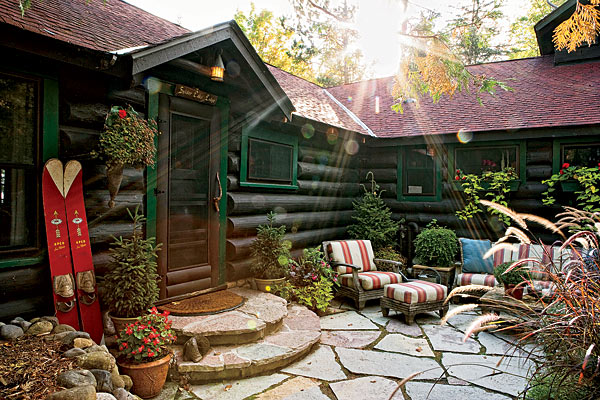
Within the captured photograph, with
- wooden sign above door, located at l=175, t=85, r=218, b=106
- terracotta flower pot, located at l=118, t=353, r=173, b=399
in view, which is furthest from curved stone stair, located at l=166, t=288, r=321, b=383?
wooden sign above door, located at l=175, t=85, r=218, b=106

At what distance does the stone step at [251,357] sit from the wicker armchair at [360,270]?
5.59 ft

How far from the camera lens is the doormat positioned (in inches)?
167

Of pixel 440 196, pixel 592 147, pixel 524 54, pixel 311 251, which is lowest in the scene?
pixel 311 251

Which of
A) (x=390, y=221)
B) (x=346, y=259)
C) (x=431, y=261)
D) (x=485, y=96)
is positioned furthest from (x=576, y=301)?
(x=485, y=96)

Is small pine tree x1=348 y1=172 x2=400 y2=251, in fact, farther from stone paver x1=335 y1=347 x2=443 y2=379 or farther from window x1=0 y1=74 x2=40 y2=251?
window x1=0 y1=74 x2=40 y2=251

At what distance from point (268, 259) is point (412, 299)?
6.70 feet

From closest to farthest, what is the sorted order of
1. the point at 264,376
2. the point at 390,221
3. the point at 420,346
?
1. the point at 264,376
2. the point at 420,346
3. the point at 390,221

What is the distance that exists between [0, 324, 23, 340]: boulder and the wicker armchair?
4.19 m

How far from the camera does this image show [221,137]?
5227mm

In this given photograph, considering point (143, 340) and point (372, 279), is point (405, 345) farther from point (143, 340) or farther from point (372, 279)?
point (143, 340)

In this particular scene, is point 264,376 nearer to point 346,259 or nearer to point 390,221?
point 346,259

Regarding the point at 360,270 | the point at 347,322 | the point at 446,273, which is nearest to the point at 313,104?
the point at 360,270

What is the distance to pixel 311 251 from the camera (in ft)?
20.0

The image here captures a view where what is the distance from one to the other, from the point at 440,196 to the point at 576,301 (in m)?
6.26
